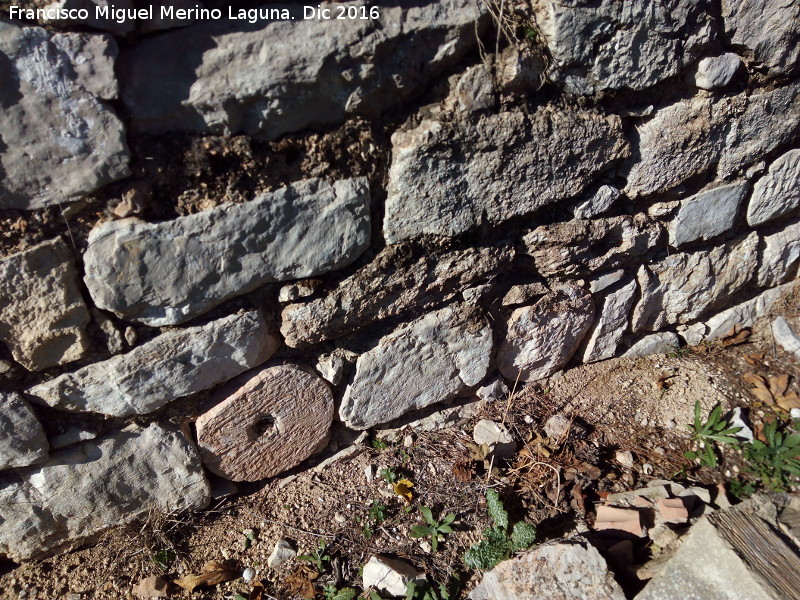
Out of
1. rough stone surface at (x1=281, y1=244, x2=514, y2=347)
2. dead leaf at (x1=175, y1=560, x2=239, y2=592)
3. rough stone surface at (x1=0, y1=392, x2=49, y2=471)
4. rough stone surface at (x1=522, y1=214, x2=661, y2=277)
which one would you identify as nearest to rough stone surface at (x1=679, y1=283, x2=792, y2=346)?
rough stone surface at (x1=522, y1=214, x2=661, y2=277)

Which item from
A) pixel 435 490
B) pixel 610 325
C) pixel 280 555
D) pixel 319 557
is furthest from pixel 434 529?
pixel 610 325

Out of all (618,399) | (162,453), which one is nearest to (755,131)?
(618,399)

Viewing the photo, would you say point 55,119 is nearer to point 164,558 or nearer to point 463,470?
point 164,558

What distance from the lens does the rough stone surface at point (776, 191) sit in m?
2.40

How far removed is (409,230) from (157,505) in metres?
1.19

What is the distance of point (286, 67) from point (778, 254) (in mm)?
2346

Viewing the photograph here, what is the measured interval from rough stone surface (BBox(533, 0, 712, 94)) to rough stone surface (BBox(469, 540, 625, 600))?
139 cm

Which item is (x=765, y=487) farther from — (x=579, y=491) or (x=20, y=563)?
(x=20, y=563)

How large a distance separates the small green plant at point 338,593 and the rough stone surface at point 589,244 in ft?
3.98

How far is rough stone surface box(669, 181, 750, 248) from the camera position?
2262 mm

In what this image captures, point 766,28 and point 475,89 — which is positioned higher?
point 766,28

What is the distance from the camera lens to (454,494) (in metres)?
2.03

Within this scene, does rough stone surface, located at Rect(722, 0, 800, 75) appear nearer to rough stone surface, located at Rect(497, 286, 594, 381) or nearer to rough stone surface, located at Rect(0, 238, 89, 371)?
rough stone surface, located at Rect(497, 286, 594, 381)

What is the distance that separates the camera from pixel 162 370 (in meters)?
1.63
